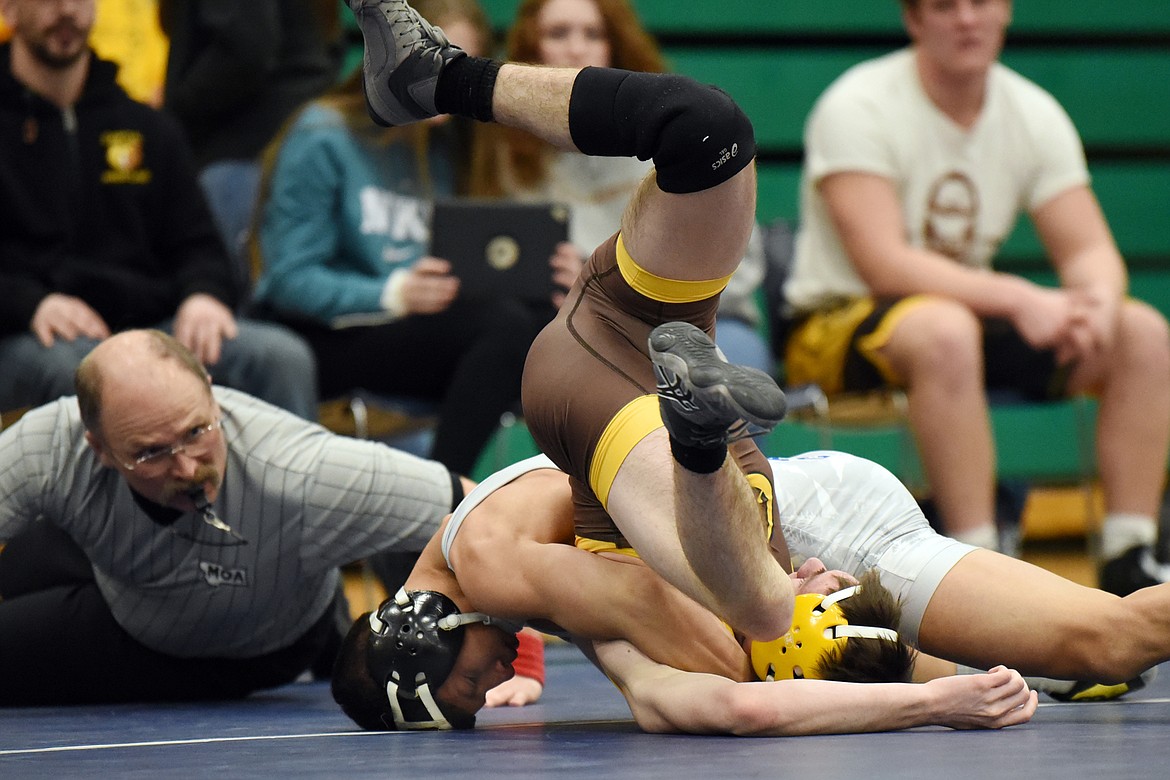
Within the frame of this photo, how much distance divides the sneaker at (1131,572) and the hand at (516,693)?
5.69 ft

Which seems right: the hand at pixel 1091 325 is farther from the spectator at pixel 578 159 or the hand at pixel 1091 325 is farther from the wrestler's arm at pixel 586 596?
the wrestler's arm at pixel 586 596

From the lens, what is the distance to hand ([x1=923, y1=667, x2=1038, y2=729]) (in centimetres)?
241

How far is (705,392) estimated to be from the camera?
83.7 inches

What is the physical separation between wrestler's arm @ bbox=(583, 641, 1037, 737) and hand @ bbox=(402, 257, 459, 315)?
2156 mm

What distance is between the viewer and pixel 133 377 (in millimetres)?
3117

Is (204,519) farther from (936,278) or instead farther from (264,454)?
(936,278)

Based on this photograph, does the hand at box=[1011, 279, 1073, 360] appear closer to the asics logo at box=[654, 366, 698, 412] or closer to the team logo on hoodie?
the team logo on hoodie

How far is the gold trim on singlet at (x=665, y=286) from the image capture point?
2.64 m

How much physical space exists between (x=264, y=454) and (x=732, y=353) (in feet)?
5.61

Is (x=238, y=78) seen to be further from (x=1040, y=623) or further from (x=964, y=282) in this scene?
(x=1040, y=623)

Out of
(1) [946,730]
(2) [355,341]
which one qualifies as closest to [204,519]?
(2) [355,341]

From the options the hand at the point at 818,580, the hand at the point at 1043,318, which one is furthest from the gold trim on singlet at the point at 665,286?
the hand at the point at 1043,318

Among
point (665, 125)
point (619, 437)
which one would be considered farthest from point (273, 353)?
point (665, 125)

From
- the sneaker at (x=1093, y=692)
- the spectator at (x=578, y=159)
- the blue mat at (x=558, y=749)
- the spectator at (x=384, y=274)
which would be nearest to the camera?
the blue mat at (x=558, y=749)
